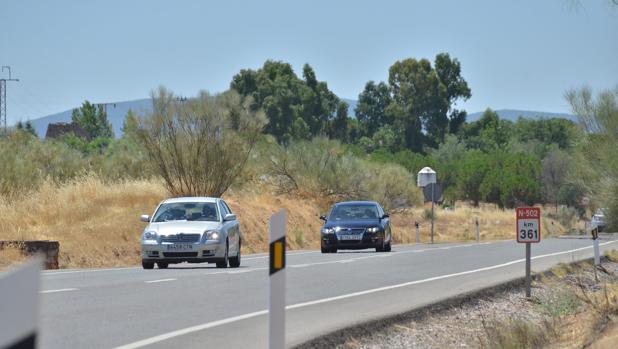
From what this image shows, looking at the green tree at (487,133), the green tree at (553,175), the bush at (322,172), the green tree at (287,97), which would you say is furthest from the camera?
the green tree at (487,133)

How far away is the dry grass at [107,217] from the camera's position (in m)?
32.0

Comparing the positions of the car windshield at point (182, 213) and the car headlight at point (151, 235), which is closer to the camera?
the car headlight at point (151, 235)

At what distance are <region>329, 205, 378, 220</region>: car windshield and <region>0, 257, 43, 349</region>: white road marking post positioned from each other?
30785 mm

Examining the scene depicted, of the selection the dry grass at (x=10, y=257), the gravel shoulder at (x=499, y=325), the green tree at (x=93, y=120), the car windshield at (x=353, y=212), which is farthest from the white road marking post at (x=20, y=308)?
the green tree at (x=93, y=120)

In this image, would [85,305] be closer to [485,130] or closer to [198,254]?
[198,254]

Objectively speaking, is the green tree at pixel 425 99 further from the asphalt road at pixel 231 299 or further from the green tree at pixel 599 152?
the asphalt road at pixel 231 299

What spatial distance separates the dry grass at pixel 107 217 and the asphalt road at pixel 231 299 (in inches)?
292

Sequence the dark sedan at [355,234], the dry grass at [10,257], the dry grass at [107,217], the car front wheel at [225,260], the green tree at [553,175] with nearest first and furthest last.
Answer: the car front wheel at [225,260], the dry grass at [10,257], the dry grass at [107,217], the dark sedan at [355,234], the green tree at [553,175]

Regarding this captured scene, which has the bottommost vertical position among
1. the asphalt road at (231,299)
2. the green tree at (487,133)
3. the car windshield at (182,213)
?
the asphalt road at (231,299)

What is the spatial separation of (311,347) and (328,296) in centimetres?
570

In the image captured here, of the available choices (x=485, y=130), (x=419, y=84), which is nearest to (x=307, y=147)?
(x=419, y=84)

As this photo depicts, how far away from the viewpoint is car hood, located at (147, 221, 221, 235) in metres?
23.1

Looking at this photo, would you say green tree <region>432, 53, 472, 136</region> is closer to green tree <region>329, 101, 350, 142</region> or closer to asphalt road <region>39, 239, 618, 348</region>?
green tree <region>329, 101, 350, 142</region>

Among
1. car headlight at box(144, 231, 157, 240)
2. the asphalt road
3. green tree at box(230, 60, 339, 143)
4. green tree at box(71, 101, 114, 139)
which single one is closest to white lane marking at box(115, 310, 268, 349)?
the asphalt road
